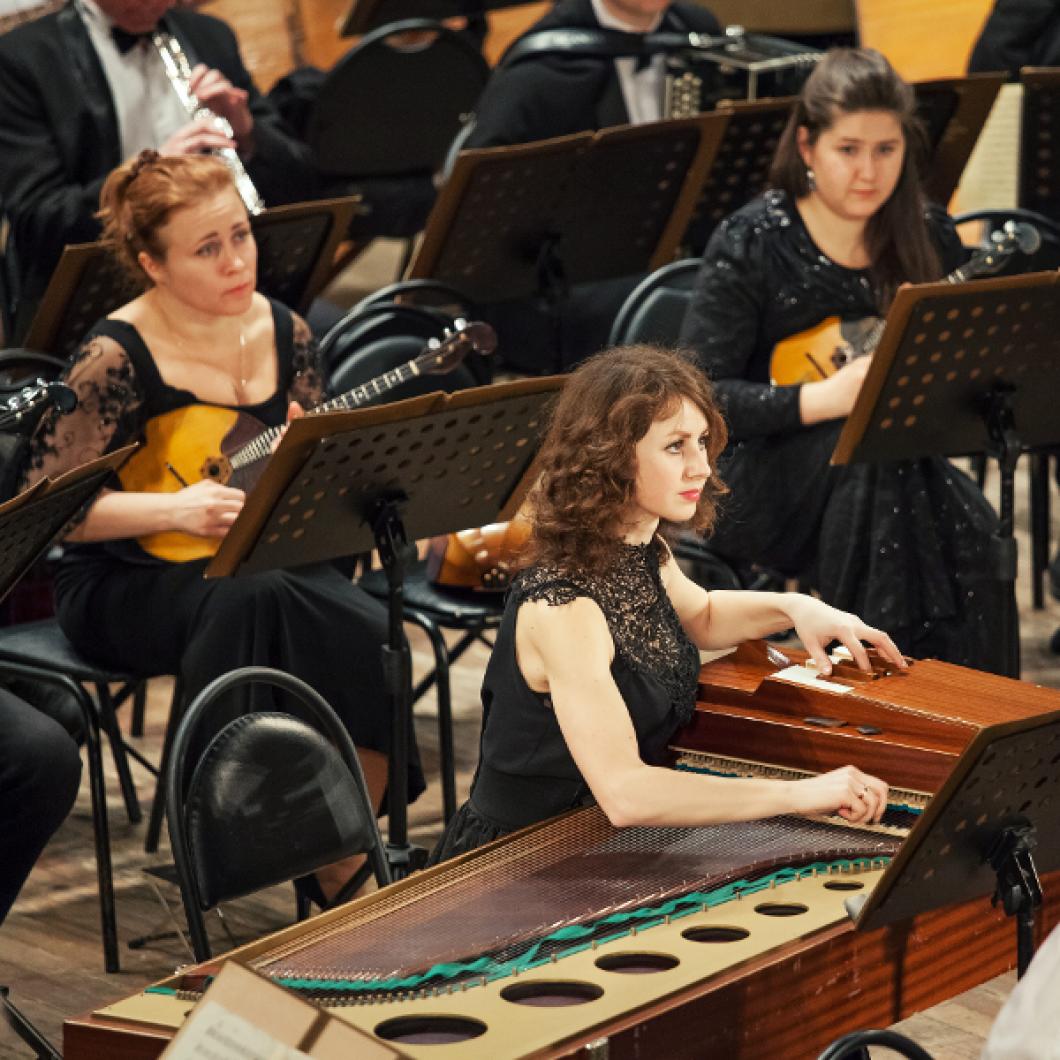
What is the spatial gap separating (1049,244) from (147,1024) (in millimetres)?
3390

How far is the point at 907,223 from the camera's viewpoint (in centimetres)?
444

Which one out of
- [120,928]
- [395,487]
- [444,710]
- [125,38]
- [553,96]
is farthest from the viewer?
[553,96]

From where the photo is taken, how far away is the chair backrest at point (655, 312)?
15.1 ft

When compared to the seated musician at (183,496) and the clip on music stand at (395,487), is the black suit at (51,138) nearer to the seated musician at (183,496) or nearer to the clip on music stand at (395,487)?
the seated musician at (183,496)

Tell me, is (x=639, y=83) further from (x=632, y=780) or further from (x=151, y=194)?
(x=632, y=780)

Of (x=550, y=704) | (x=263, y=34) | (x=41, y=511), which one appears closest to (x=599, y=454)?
(x=550, y=704)

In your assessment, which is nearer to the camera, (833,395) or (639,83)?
(833,395)

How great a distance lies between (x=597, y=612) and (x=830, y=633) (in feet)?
1.30

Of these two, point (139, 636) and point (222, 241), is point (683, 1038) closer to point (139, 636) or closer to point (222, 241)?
point (139, 636)

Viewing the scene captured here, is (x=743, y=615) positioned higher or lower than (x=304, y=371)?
lower

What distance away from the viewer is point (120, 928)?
396 centimetres

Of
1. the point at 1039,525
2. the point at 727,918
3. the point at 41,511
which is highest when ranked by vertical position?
the point at 41,511

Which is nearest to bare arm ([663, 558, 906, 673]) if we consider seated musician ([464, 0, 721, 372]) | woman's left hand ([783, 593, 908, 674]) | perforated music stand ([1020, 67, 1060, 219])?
woman's left hand ([783, 593, 908, 674])

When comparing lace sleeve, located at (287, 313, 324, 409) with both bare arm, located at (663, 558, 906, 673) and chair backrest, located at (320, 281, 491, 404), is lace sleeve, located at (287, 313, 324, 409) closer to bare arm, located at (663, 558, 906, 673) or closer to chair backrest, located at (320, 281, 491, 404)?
chair backrest, located at (320, 281, 491, 404)
